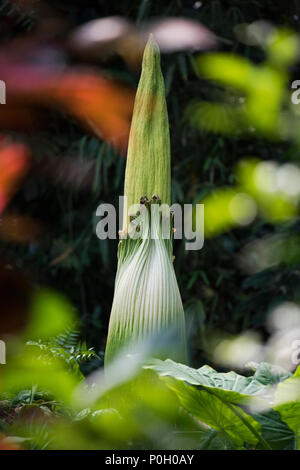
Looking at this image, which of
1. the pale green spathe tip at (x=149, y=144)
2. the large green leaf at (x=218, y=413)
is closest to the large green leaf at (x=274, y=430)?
the large green leaf at (x=218, y=413)

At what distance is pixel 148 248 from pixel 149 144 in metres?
0.08

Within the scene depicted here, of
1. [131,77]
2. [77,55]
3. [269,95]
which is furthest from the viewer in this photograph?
[131,77]

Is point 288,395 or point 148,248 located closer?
point 288,395

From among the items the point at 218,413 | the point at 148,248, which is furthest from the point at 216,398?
the point at 148,248

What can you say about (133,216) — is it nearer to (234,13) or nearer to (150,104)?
(150,104)

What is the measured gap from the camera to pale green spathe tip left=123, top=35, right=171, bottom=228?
0.44 meters

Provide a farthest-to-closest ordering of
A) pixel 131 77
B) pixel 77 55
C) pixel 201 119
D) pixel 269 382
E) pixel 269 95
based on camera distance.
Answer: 1. pixel 131 77
2. pixel 201 119
3. pixel 77 55
4. pixel 269 95
5. pixel 269 382

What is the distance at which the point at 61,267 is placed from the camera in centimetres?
162

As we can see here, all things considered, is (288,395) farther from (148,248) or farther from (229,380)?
(148,248)

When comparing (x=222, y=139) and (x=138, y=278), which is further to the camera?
(x=222, y=139)

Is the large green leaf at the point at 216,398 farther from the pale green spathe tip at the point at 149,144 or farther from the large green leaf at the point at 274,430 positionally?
the pale green spathe tip at the point at 149,144

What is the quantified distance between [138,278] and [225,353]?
0.64 feet

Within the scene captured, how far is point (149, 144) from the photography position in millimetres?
439
